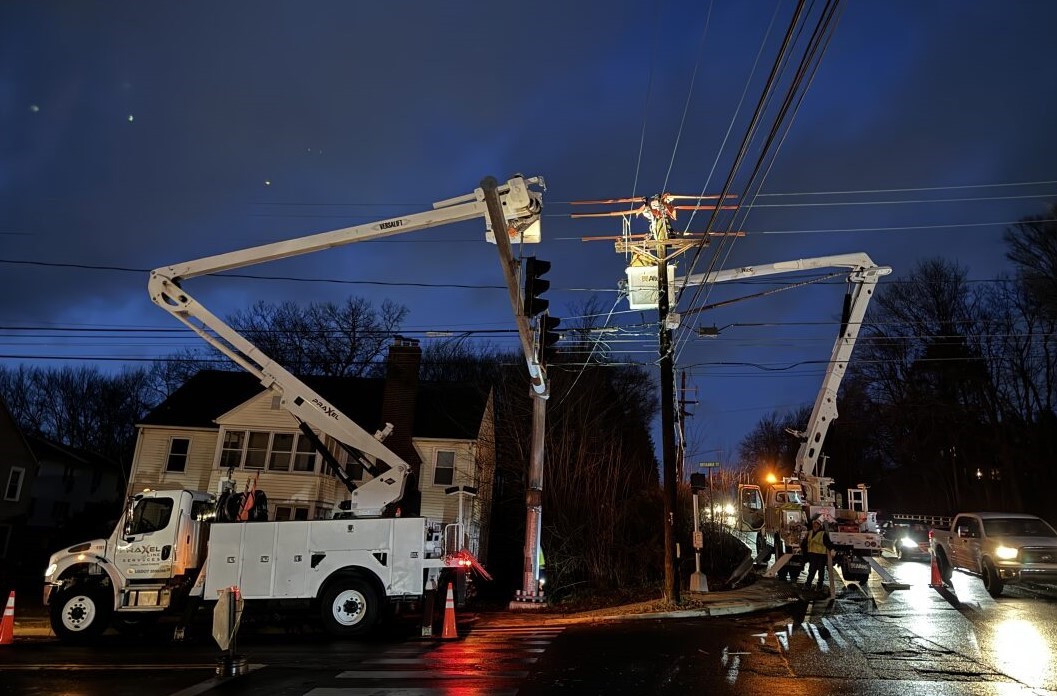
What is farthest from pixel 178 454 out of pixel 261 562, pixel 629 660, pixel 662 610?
pixel 629 660

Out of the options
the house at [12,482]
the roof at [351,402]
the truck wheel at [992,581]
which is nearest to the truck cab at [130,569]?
the roof at [351,402]

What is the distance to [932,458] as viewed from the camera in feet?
166

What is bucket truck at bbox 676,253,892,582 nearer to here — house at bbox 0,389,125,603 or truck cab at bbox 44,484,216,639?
truck cab at bbox 44,484,216,639

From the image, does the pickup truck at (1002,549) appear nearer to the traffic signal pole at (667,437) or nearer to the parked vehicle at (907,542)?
the traffic signal pole at (667,437)

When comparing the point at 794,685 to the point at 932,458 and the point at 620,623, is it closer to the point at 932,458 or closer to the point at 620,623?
the point at 620,623

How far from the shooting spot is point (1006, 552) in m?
15.5

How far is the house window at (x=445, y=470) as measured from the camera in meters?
29.9

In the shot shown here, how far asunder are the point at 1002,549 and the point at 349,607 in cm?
1413

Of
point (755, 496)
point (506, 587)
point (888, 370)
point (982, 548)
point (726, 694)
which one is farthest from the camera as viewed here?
point (888, 370)

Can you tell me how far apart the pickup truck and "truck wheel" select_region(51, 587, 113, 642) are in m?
18.6

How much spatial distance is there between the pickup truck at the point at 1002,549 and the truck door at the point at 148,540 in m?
17.5

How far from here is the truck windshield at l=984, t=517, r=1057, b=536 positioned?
16203mm

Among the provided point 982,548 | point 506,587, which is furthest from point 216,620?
point 506,587

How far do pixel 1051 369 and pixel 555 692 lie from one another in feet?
136
